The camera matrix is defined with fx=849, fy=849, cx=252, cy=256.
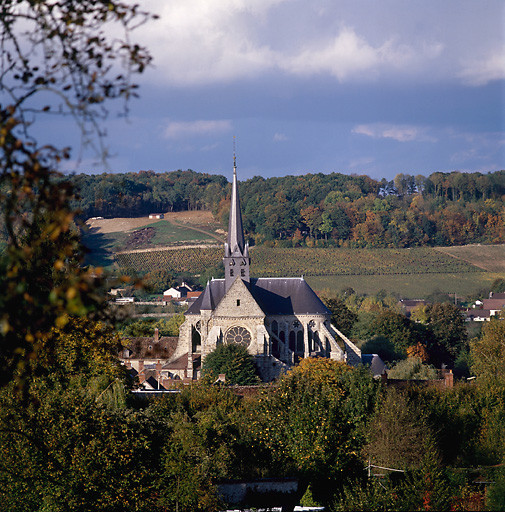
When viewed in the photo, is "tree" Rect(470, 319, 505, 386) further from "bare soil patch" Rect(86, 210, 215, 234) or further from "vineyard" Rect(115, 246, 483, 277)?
"bare soil patch" Rect(86, 210, 215, 234)

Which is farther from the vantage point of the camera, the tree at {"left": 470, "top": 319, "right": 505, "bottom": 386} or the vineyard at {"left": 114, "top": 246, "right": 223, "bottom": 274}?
the vineyard at {"left": 114, "top": 246, "right": 223, "bottom": 274}

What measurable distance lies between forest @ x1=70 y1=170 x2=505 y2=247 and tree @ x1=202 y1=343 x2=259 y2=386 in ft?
252

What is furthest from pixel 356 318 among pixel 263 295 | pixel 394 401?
pixel 394 401

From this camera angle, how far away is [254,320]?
57781 millimetres

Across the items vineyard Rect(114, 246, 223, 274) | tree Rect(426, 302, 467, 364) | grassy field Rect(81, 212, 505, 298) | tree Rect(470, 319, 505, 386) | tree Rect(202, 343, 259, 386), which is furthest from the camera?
vineyard Rect(114, 246, 223, 274)

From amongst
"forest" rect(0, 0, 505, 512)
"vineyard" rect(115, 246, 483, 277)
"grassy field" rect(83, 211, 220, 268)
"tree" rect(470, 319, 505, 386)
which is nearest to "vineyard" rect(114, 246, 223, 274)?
"vineyard" rect(115, 246, 483, 277)

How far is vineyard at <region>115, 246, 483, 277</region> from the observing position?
408ft

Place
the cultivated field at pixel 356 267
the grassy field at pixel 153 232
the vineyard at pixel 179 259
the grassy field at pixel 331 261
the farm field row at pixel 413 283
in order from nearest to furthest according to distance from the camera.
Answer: the farm field row at pixel 413 283 → the cultivated field at pixel 356 267 → the grassy field at pixel 331 261 → the vineyard at pixel 179 259 → the grassy field at pixel 153 232

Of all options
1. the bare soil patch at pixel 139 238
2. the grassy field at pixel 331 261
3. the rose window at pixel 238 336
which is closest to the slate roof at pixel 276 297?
the rose window at pixel 238 336

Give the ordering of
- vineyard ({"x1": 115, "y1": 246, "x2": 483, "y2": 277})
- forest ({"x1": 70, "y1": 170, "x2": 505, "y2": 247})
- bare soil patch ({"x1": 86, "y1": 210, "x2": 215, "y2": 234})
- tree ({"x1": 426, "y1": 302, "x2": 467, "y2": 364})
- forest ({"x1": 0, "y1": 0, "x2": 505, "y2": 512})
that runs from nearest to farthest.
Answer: forest ({"x1": 0, "y1": 0, "x2": 505, "y2": 512}) → tree ({"x1": 426, "y1": 302, "x2": 467, "y2": 364}) → vineyard ({"x1": 115, "y1": 246, "x2": 483, "y2": 277}) → bare soil patch ({"x1": 86, "y1": 210, "x2": 215, "y2": 234}) → forest ({"x1": 70, "y1": 170, "x2": 505, "y2": 247})

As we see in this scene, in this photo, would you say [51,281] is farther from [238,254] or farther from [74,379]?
[238,254]

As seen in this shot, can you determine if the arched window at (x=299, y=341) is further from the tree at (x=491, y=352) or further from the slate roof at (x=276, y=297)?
the tree at (x=491, y=352)

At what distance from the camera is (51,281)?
10227 mm

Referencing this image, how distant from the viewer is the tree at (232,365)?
50719 millimetres
